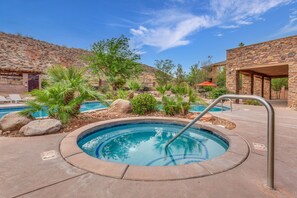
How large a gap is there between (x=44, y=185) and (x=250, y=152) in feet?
10.6

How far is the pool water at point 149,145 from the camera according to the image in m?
3.32

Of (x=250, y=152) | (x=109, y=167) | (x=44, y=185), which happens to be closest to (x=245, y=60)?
(x=250, y=152)

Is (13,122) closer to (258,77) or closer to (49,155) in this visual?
(49,155)

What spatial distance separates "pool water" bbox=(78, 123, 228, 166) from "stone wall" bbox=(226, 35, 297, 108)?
844 cm

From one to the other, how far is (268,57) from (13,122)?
13.0 meters

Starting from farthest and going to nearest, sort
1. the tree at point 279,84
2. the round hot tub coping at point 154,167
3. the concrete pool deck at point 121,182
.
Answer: the tree at point 279,84 → the round hot tub coping at point 154,167 → the concrete pool deck at point 121,182

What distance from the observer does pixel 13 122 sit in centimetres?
394

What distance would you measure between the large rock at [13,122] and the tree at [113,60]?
1188cm

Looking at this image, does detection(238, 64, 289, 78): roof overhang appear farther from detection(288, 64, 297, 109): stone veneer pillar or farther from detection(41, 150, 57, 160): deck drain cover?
detection(41, 150, 57, 160): deck drain cover

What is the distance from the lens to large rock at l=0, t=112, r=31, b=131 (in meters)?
3.91

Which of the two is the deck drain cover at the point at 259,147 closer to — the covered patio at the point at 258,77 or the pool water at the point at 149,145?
the pool water at the point at 149,145

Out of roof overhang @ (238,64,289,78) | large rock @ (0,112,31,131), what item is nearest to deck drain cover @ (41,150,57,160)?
large rock @ (0,112,31,131)

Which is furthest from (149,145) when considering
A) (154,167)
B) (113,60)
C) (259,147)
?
(113,60)

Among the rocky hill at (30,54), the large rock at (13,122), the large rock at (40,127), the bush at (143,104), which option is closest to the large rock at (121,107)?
the bush at (143,104)
